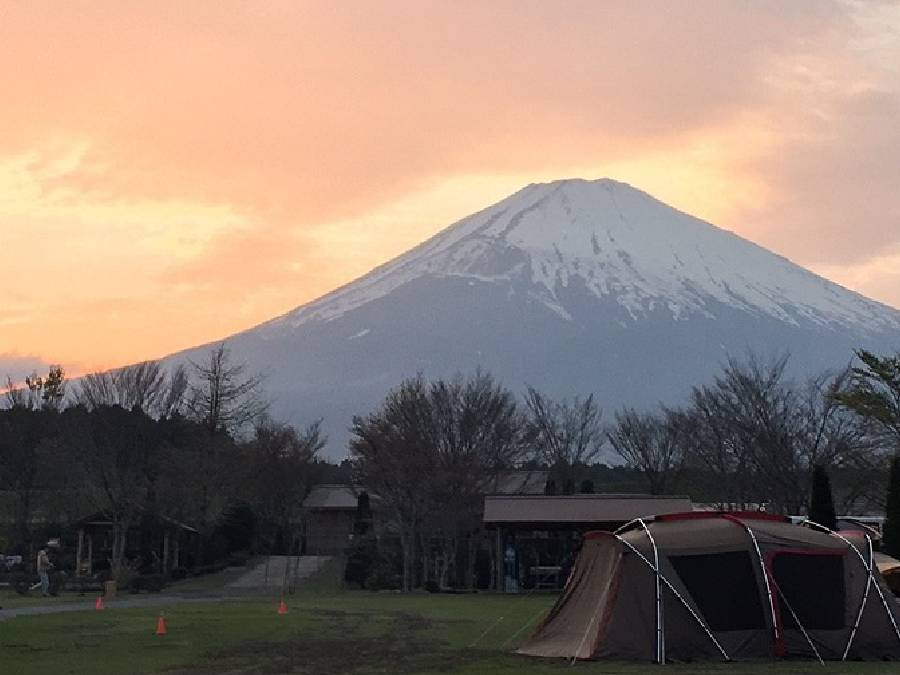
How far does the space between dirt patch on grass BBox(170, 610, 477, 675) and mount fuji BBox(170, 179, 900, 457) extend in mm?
94344

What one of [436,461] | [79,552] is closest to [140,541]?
[79,552]

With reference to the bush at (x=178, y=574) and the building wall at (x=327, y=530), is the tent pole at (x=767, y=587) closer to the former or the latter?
the bush at (x=178, y=574)

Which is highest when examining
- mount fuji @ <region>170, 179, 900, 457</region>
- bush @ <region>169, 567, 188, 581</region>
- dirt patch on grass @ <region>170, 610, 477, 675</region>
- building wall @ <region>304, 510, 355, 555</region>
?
mount fuji @ <region>170, 179, 900, 457</region>

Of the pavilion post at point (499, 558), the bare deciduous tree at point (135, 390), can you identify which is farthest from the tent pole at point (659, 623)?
the bare deciduous tree at point (135, 390)

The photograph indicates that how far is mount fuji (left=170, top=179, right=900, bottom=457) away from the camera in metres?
128

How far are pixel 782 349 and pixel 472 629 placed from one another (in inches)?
4328

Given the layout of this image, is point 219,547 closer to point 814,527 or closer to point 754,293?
point 814,527

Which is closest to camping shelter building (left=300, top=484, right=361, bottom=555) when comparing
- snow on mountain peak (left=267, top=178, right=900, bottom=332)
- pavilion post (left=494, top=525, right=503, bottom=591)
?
pavilion post (left=494, top=525, right=503, bottom=591)

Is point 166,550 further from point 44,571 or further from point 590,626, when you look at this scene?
point 590,626

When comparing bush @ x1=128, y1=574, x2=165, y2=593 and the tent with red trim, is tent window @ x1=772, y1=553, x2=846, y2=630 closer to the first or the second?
the tent with red trim

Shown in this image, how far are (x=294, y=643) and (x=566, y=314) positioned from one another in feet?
409

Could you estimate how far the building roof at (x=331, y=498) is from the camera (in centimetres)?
5981

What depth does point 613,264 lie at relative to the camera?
5950 inches

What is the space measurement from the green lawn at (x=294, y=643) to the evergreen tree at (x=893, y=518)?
7.86 m
